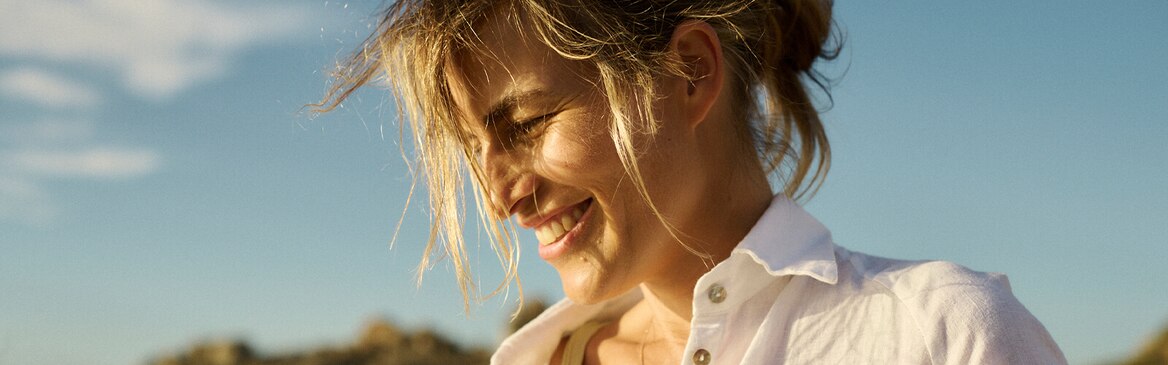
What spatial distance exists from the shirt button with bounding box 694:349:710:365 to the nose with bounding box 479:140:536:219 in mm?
435

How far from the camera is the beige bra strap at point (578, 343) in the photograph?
2500mm

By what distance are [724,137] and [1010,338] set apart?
2.28 ft

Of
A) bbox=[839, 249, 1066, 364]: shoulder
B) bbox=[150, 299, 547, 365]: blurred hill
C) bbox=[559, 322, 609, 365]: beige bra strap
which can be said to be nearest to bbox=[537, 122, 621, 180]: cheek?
bbox=[839, 249, 1066, 364]: shoulder

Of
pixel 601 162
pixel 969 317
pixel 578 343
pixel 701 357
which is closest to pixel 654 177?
pixel 601 162

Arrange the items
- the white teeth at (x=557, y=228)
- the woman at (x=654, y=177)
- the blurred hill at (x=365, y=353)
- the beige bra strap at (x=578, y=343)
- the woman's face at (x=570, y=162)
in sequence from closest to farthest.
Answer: the woman at (x=654, y=177) → the woman's face at (x=570, y=162) → the white teeth at (x=557, y=228) → the beige bra strap at (x=578, y=343) → the blurred hill at (x=365, y=353)

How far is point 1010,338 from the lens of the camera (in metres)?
1.66

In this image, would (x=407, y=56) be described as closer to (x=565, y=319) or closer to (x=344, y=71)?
(x=344, y=71)

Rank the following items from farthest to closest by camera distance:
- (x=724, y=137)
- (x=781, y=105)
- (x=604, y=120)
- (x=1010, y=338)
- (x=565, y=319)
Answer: (x=565, y=319), (x=781, y=105), (x=724, y=137), (x=604, y=120), (x=1010, y=338)

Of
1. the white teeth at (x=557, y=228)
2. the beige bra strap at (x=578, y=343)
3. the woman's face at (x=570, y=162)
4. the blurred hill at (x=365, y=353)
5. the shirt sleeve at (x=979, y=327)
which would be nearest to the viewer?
the shirt sleeve at (x=979, y=327)

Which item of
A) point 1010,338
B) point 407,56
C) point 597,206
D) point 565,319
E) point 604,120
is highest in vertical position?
point 407,56

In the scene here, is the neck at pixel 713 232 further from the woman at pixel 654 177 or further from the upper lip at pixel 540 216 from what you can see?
the upper lip at pixel 540 216

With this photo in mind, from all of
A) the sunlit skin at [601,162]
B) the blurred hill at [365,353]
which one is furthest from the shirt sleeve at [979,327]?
the blurred hill at [365,353]

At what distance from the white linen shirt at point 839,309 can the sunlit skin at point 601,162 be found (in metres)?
0.13

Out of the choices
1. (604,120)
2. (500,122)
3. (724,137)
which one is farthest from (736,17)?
(500,122)
